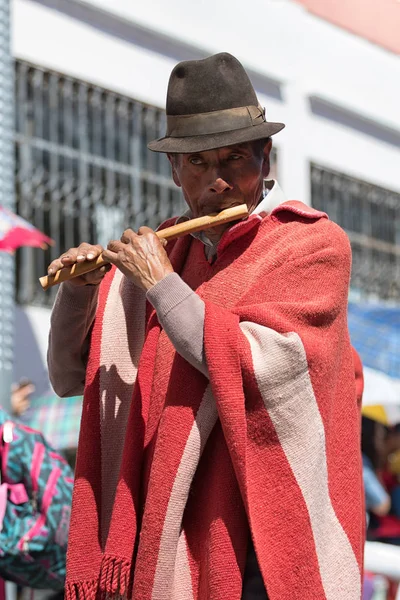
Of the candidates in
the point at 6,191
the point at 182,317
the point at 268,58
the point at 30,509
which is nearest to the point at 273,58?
the point at 268,58

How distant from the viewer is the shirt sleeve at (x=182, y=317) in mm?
3094

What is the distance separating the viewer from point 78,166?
33.3ft

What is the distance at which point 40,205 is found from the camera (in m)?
9.62

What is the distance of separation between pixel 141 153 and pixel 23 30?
1637 mm

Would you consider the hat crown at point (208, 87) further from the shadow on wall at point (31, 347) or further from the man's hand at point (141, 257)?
the shadow on wall at point (31, 347)

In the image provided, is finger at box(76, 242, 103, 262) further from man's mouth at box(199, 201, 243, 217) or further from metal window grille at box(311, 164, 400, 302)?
metal window grille at box(311, 164, 400, 302)

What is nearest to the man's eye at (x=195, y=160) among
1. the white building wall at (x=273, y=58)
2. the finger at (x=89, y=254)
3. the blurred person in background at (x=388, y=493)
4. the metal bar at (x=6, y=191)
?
the finger at (x=89, y=254)

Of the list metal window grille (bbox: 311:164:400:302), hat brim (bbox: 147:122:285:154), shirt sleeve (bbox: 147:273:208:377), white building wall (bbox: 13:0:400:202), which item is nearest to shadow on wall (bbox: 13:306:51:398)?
white building wall (bbox: 13:0:400:202)

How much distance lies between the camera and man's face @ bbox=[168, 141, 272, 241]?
131 inches

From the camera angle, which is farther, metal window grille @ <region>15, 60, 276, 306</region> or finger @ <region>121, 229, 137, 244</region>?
metal window grille @ <region>15, 60, 276, 306</region>

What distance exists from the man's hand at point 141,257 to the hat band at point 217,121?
307 millimetres

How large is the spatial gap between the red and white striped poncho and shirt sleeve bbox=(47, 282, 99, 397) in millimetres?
220

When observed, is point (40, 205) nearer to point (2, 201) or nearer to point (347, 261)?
point (2, 201)

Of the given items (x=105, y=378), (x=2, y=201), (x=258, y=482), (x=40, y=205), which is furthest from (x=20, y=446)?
(x=40, y=205)
